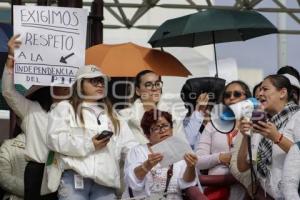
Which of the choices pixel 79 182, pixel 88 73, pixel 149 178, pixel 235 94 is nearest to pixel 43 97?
pixel 88 73

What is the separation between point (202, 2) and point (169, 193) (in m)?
11.7

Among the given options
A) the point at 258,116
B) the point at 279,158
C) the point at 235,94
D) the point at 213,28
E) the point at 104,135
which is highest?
the point at 213,28

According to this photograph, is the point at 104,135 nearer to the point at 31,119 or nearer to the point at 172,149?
the point at 172,149

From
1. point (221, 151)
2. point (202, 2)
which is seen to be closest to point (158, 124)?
point (221, 151)

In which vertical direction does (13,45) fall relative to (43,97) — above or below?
above

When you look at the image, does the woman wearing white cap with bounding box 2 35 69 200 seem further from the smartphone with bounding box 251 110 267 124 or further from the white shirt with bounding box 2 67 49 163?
the smartphone with bounding box 251 110 267 124

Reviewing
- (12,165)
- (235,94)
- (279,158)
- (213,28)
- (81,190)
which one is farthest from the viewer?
(213,28)

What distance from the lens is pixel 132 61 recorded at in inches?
307

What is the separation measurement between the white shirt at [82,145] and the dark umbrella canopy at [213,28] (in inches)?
87.7

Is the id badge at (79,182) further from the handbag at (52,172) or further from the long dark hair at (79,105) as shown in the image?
the long dark hair at (79,105)

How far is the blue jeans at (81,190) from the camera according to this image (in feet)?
18.6

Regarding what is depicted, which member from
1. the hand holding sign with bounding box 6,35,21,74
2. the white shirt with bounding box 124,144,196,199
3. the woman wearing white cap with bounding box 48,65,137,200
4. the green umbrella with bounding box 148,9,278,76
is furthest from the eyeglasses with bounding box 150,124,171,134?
the green umbrella with bounding box 148,9,278,76

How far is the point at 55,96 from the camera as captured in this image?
20.5ft

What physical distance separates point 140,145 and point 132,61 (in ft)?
6.52
